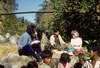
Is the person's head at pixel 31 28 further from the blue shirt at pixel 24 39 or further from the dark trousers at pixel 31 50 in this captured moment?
the dark trousers at pixel 31 50

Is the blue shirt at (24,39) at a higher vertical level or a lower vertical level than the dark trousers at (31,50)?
higher

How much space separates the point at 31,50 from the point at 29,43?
0.22 metres

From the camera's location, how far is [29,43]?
10641 millimetres

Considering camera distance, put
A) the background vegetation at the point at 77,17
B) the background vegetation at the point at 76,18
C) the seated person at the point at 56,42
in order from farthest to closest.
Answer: the background vegetation at the point at 76,18 → the background vegetation at the point at 77,17 → the seated person at the point at 56,42

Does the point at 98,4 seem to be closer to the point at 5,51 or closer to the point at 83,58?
the point at 5,51

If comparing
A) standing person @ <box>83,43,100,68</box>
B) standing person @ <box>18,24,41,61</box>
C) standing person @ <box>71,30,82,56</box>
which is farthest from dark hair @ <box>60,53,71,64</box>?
standing person @ <box>71,30,82,56</box>

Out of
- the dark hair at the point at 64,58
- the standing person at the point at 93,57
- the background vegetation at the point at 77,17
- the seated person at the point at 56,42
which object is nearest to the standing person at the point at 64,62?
the dark hair at the point at 64,58

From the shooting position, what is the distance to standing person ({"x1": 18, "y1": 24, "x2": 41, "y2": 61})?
10.6 meters

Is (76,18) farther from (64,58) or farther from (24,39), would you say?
(64,58)

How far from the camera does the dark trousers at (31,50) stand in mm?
10609

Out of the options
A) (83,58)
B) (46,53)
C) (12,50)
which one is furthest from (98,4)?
(46,53)

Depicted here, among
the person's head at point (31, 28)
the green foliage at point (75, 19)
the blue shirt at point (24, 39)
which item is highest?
the person's head at point (31, 28)

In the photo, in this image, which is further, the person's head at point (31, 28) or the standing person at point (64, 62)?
the person's head at point (31, 28)

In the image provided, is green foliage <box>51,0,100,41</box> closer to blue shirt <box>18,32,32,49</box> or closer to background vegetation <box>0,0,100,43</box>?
background vegetation <box>0,0,100,43</box>
